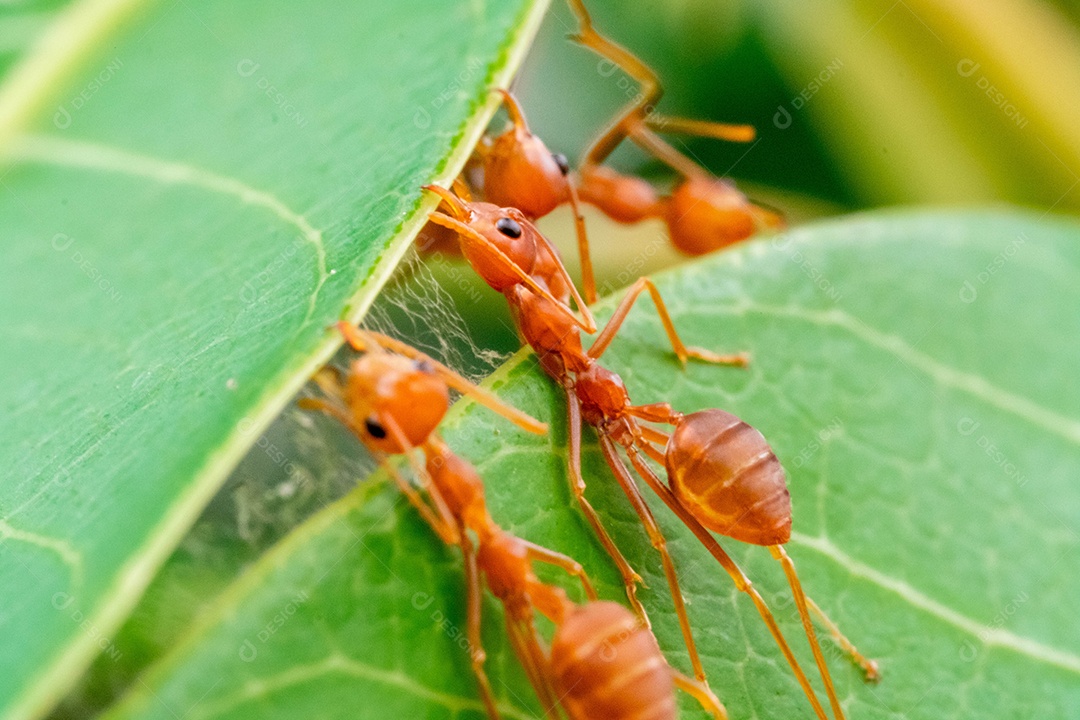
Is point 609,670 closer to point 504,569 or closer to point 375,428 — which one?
point 504,569

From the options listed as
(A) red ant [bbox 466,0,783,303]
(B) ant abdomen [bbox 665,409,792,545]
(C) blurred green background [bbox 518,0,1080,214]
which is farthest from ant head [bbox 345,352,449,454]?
(C) blurred green background [bbox 518,0,1080,214]

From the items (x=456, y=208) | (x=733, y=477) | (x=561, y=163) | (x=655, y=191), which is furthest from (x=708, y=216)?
(x=733, y=477)

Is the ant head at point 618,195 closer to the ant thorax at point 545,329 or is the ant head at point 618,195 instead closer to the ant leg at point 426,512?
the ant thorax at point 545,329

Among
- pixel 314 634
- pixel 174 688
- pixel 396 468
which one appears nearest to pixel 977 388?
pixel 396 468

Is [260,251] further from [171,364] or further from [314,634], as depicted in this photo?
[314,634]

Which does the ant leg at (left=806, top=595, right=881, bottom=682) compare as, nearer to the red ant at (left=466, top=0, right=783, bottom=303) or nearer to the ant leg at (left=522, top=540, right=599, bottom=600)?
the ant leg at (left=522, top=540, right=599, bottom=600)
